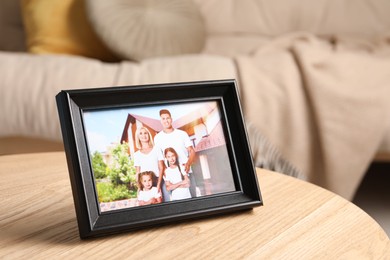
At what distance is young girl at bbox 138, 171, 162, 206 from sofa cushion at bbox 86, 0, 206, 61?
43.9 inches

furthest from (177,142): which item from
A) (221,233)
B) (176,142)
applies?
(221,233)

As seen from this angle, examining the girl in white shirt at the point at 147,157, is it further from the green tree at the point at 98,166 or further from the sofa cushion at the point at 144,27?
the sofa cushion at the point at 144,27

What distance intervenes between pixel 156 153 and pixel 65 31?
1218 millimetres

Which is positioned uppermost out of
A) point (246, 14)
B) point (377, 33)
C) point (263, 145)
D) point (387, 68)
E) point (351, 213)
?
point (246, 14)

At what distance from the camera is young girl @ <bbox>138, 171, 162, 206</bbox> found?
0.60 metres

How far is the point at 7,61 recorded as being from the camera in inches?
56.9

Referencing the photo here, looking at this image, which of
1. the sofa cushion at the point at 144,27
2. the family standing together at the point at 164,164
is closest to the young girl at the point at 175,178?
the family standing together at the point at 164,164

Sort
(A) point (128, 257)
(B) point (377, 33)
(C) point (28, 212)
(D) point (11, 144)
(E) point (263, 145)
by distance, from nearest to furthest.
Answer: (A) point (128, 257), (C) point (28, 212), (E) point (263, 145), (D) point (11, 144), (B) point (377, 33)

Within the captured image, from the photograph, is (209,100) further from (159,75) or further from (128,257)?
(159,75)

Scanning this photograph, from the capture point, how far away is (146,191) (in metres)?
0.60

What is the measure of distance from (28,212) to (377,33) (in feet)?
4.92

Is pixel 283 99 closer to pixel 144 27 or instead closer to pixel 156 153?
pixel 144 27

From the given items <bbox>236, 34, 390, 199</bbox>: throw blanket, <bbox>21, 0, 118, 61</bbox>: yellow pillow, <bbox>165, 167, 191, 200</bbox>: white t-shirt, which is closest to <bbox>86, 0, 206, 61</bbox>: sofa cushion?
<bbox>21, 0, 118, 61</bbox>: yellow pillow

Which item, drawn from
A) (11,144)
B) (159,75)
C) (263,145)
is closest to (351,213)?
(263,145)
